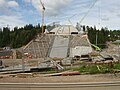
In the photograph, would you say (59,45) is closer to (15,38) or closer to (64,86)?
(15,38)

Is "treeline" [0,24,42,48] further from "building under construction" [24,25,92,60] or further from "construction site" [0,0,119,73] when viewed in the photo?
"building under construction" [24,25,92,60]

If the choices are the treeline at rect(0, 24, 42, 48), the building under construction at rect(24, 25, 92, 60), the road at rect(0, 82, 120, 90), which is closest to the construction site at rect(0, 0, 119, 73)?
the building under construction at rect(24, 25, 92, 60)

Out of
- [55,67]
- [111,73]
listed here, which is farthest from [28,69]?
[111,73]

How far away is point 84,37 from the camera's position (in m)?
79.0

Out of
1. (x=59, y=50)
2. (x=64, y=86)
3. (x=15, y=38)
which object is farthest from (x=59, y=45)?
(x=64, y=86)

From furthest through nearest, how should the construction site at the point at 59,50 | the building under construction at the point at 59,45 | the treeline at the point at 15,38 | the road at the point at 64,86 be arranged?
the treeline at the point at 15,38, the building under construction at the point at 59,45, the construction site at the point at 59,50, the road at the point at 64,86

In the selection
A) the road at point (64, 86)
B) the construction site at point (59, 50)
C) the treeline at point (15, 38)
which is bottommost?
the road at point (64, 86)

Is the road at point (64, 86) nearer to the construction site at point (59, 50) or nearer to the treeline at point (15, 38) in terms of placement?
the construction site at point (59, 50)

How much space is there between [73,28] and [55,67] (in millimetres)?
74895

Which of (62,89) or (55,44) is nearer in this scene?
(62,89)

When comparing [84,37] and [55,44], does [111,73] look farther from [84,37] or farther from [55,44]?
[84,37]

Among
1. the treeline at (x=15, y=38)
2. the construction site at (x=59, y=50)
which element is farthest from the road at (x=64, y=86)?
the treeline at (x=15, y=38)

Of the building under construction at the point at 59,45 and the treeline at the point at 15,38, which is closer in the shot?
the building under construction at the point at 59,45

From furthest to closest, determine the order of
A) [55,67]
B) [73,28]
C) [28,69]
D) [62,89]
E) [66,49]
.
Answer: [73,28], [66,49], [55,67], [28,69], [62,89]
